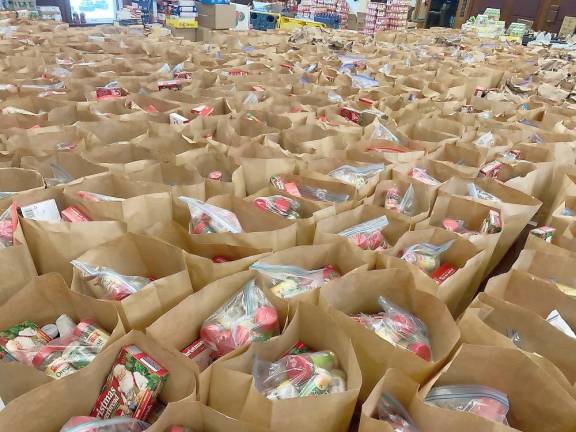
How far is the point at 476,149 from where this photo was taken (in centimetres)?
159

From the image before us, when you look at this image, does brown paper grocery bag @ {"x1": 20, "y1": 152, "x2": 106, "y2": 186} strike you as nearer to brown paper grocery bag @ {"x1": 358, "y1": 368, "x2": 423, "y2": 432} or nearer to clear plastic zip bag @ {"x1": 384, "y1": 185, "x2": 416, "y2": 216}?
clear plastic zip bag @ {"x1": 384, "y1": 185, "x2": 416, "y2": 216}

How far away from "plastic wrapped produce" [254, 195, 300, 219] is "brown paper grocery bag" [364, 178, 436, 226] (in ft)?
0.66

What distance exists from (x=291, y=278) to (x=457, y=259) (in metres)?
0.40

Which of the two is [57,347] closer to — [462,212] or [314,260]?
[314,260]

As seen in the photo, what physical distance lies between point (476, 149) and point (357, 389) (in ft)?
3.97

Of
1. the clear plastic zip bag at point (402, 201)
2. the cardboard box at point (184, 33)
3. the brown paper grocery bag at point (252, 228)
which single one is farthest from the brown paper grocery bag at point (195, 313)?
the cardboard box at point (184, 33)

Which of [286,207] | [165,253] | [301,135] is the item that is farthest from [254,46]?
[165,253]

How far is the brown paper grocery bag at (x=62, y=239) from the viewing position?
3.10 feet

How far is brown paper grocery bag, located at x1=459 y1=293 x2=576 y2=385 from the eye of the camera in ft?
2.54

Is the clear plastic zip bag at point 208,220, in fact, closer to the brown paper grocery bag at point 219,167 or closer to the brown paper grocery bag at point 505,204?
the brown paper grocery bag at point 219,167

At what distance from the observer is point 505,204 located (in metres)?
1.18

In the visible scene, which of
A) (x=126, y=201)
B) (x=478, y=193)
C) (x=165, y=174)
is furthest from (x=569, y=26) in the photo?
(x=126, y=201)

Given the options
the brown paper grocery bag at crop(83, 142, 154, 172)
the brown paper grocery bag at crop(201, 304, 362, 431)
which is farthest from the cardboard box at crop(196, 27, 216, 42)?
Result: the brown paper grocery bag at crop(201, 304, 362, 431)

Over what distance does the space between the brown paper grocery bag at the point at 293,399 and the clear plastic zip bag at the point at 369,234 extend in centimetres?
30
